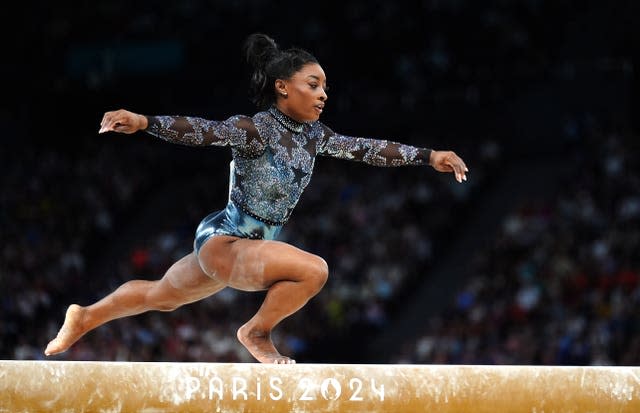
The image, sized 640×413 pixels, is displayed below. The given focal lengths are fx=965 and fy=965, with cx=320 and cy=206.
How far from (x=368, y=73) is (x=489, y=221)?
308 cm

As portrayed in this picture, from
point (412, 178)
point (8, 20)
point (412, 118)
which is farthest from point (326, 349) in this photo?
point (8, 20)

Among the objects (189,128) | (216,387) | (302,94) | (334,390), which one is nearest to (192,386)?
(216,387)

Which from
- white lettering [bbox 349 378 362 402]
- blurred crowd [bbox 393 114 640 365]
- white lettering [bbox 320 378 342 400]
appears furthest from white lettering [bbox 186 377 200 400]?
blurred crowd [bbox 393 114 640 365]

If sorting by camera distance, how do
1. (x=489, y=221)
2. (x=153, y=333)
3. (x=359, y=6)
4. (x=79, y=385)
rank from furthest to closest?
(x=359, y=6), (x=489, y=221), (x=153, y=333), (x=79, y=385)

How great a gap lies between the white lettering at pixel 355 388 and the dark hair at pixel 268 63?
1.74 meters

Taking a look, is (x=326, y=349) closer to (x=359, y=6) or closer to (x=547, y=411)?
(x=359, y=6)

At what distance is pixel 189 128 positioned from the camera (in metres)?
4.64

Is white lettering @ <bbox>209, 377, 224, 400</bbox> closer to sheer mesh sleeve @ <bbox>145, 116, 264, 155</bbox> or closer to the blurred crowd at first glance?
sheer mesh sleeve @ <bbox>145, 116, 264, 155</bbox>

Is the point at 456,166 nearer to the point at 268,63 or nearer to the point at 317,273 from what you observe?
the point at 317,273

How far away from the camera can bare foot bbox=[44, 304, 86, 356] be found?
16.5 ft

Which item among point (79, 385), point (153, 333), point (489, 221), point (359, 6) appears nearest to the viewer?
point (79, 385)

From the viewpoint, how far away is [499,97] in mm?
13695

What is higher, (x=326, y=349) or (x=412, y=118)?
(x=412, y=118)

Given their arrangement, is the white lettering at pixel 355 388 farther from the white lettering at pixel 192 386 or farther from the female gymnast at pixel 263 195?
the white lettering at pixel 192 386
